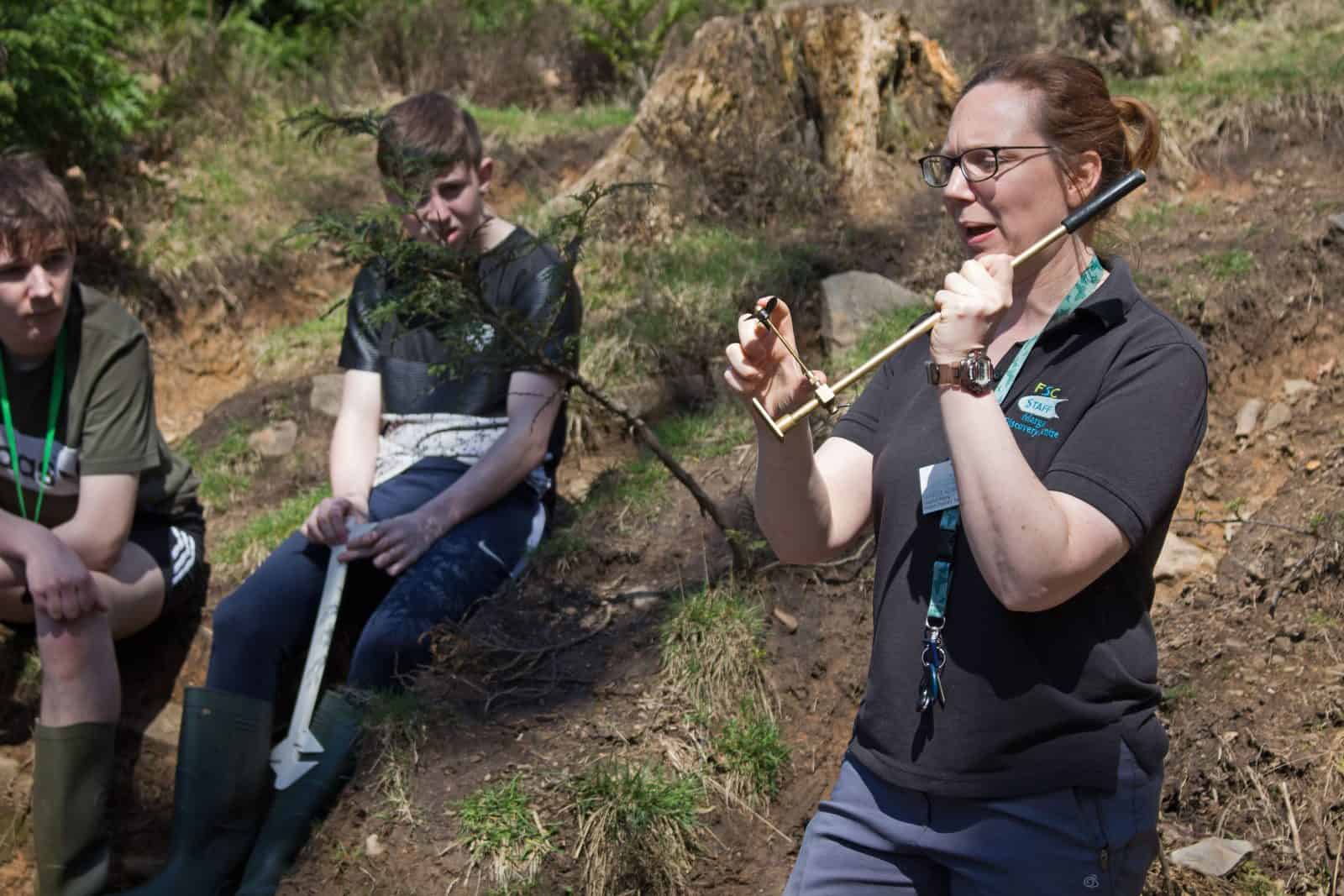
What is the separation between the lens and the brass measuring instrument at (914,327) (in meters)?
1.83

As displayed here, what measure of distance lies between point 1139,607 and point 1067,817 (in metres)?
0.32

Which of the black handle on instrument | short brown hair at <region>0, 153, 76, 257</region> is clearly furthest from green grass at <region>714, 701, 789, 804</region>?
short brown hair at <region>0, 153, 76, 257</region>

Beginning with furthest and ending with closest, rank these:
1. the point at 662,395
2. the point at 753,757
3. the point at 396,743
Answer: the point at 662,395, the point at 396,743, the point at 753,757

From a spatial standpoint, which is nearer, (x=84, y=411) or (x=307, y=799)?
(x=307, y=799)

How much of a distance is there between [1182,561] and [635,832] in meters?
1.88

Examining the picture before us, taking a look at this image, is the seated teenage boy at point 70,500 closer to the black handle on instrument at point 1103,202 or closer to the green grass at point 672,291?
the green grass at point 672,291

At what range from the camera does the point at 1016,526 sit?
164 cm

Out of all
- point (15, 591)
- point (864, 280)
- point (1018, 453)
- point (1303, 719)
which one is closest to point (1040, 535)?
point (1018, 453)

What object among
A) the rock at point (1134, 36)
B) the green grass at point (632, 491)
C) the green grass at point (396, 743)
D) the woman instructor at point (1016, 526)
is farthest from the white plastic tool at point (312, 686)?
the rock at point (1134, 36)

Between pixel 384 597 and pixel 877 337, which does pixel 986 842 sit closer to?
pixel 384 597

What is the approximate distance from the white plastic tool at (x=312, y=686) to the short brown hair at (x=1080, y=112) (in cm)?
243

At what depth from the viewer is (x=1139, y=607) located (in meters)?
1.83

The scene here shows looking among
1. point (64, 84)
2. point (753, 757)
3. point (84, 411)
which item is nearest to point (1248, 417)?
point (753, 757)

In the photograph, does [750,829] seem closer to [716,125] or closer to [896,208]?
[896,208]
